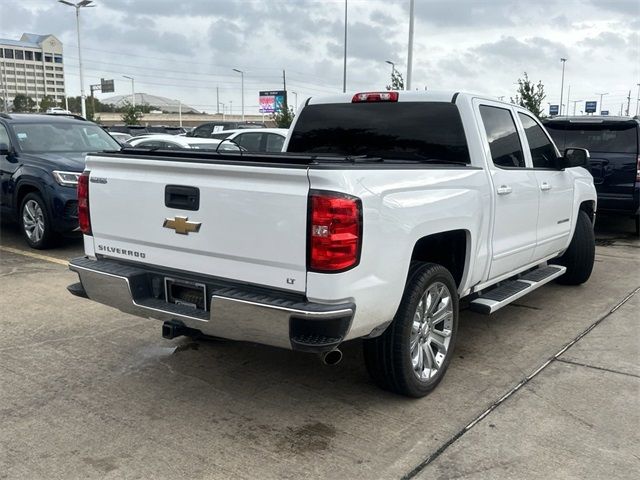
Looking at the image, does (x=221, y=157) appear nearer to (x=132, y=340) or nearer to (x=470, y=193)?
(x=470, y=193)

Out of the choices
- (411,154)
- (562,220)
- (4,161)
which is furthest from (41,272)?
(562,220)

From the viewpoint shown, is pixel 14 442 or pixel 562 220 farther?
pixel 562 220

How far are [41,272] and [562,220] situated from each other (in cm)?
563

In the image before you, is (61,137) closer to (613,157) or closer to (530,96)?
(613,157)

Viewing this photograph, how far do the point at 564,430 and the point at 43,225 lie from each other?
688cm

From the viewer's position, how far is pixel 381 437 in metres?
3.38

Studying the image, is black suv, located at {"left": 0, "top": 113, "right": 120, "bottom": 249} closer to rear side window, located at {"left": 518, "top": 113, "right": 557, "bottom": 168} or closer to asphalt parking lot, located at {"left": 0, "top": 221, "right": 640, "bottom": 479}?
asphalt parking lot, located at {"left": 0, "top": 221, "right": 640, "bottom": 479}

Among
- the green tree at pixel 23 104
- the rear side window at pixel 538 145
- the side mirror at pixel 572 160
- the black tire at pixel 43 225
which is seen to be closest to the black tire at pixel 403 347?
the rear side window at pixel 538 145

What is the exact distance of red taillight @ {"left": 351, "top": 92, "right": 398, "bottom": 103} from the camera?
185 inches

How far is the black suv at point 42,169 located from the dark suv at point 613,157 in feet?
23.9

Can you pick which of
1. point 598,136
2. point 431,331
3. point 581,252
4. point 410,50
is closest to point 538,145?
point 581,252

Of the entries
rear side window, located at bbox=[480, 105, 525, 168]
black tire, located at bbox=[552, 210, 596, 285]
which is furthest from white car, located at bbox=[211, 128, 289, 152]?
rear side window, located at bbox=[480, 105, 525, 168]

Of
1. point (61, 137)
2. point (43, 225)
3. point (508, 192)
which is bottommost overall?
point (43, 225)

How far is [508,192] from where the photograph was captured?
15.0 feet
